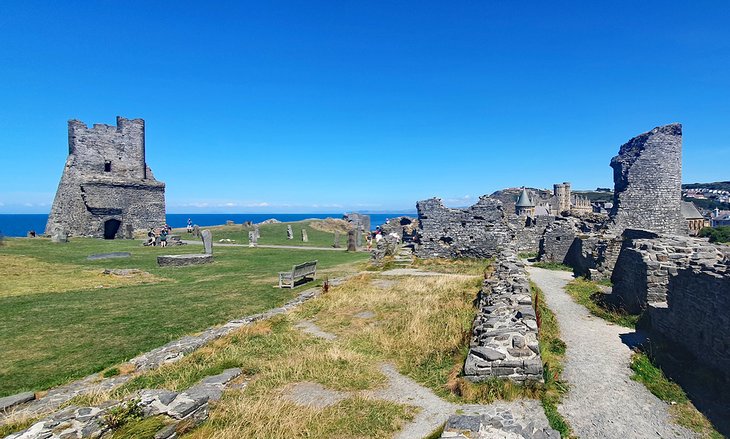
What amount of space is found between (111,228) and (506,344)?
145 feet

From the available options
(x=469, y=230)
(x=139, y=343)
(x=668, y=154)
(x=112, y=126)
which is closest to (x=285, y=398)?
(x=139, y=343)

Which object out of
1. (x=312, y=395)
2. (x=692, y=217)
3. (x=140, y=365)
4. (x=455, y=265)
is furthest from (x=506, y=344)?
(x=692, y=217)

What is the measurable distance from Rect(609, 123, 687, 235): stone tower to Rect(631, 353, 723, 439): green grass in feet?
68.8

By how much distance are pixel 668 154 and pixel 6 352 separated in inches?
1243

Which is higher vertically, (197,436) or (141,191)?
(141,191)

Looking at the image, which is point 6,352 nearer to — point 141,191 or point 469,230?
point 469,230

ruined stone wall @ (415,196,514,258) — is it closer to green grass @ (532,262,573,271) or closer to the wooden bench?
green grass @ (532,262,573,271)

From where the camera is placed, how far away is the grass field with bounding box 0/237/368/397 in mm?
8289

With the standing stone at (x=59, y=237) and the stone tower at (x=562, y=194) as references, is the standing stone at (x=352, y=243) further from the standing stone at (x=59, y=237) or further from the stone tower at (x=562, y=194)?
the stone tower at (x=562, y=194)

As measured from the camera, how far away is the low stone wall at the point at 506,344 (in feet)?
21.6

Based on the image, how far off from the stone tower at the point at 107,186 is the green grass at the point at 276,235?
5043 mm

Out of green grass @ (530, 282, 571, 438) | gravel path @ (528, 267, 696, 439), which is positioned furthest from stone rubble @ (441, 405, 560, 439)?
gravel path @ (528, 267, 696, 439)

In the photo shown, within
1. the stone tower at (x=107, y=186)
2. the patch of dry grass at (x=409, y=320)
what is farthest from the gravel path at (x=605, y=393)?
the stone tower at (x=107, y=186)

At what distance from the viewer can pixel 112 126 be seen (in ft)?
140
